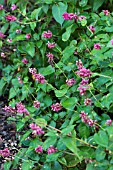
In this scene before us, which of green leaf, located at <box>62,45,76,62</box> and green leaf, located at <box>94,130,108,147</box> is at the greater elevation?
green leaf, located at <box>62,45,76,62</box>

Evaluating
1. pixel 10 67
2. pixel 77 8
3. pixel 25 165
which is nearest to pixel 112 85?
pixel 25 165

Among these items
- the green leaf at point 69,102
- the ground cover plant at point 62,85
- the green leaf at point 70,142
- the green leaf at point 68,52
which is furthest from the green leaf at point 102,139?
the green leaf at point 68,52

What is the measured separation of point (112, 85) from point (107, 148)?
0.51m

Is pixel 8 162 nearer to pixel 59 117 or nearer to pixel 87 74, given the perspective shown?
pixel 59 117

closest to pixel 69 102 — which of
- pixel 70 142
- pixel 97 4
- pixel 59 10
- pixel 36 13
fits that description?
pixel 70 142

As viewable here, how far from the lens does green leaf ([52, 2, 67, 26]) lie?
10.7 feet

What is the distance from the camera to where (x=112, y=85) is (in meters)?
2.79

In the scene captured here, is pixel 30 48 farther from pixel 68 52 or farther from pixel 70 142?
pixel 70 142

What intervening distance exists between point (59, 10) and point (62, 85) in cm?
54

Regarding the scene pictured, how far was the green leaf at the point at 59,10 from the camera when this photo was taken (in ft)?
10.7

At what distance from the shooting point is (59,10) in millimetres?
3287

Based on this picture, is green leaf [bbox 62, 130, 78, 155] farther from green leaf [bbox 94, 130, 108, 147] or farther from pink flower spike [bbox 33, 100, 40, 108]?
pink flower spike [bbox 33, 100, 40, 108]

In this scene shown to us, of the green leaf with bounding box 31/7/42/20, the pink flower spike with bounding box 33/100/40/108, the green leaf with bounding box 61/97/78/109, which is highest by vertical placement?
the green leaf with bounding box 31/7/42/20

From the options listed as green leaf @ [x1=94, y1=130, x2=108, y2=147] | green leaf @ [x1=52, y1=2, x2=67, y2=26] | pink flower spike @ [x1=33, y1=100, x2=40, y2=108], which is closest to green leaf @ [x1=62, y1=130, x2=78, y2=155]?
green leaf @ [x1=94, y1=130, x2=108, y2=147]
